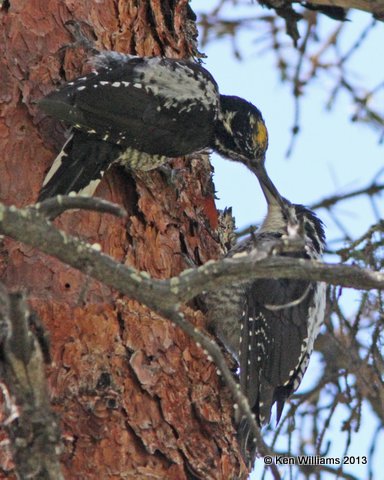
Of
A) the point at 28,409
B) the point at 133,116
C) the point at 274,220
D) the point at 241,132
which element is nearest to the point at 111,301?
the point at 133,116

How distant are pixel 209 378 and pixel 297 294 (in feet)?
3.27

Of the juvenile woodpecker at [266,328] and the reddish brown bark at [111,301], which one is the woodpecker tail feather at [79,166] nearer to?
the reddish brown bark at [111,301]

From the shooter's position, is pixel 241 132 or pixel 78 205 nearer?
pixel 78 205

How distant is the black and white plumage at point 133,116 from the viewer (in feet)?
10.5

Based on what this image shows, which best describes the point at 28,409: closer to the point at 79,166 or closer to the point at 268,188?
the point at 79,166

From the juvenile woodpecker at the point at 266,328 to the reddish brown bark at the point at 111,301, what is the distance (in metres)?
0.21

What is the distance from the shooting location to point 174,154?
3703mm

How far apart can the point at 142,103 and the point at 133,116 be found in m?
0.08

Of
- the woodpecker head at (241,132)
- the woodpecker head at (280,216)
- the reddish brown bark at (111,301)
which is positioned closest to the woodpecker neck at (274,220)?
the woodpecker head at (280,216)

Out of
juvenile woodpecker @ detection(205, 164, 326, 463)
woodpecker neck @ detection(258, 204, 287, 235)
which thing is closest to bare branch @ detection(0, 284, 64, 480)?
juvenile woodpecker @ detection(205, 164, 326, 463)

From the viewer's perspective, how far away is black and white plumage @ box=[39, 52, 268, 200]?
10.5 ft

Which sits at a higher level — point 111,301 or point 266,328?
point 266,328

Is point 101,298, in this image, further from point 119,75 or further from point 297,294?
point 297,294

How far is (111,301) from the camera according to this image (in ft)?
9.99
